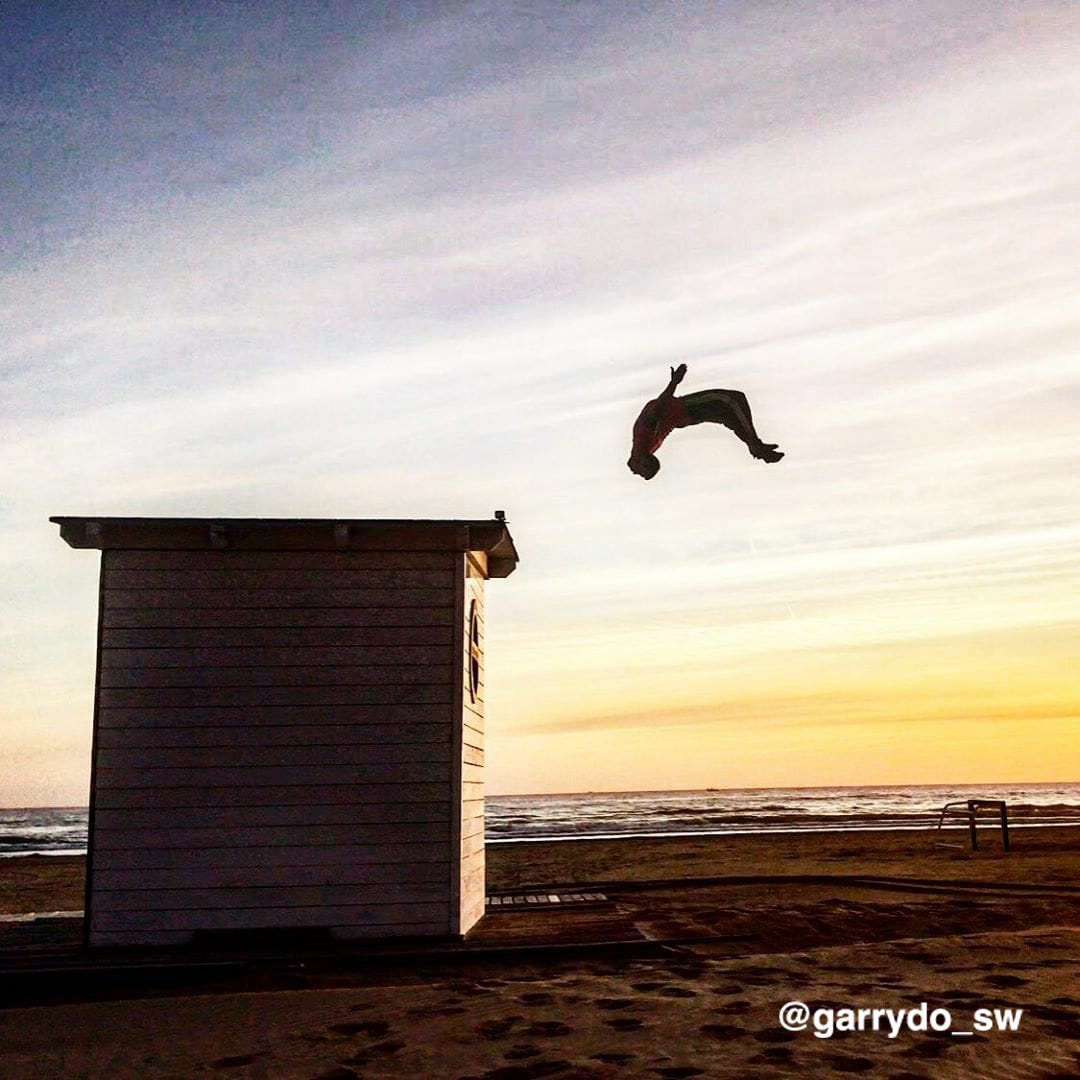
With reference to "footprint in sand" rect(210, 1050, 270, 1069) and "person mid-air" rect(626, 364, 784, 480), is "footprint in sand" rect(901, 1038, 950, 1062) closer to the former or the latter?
"footprint in sand" rect(210, 1050, 270, 1069)

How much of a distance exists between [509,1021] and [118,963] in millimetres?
3682

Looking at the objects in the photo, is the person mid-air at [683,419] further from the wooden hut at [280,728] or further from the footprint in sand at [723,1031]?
the footprint in sand at [723,1031]

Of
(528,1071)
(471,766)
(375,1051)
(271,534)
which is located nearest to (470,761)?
(471,766)

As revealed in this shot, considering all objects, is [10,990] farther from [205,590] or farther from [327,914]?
[205,590]

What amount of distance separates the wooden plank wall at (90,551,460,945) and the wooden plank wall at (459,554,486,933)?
0.15 metres

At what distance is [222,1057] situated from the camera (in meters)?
6.54

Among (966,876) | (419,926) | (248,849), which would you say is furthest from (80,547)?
(966,876)

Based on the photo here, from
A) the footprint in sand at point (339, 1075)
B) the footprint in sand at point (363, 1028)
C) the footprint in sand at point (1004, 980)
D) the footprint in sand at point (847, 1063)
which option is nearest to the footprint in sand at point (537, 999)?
the footprint in sand at point (363, 1028)

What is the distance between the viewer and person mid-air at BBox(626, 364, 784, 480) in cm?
869

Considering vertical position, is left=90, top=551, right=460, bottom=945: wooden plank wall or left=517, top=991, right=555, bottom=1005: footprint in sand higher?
left=90, top=551, right=460, bottom=945: wooden plank wall

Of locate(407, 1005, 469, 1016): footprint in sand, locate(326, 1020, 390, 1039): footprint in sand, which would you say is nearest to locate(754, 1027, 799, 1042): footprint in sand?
locate(407, 1005, 469, 1016): footprint in sand

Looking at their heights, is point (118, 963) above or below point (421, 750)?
below

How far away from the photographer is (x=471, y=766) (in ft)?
36.3

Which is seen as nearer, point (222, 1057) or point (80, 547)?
point (222, 1057)
